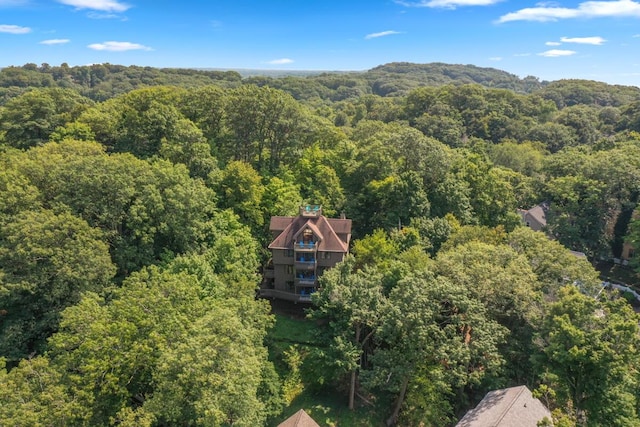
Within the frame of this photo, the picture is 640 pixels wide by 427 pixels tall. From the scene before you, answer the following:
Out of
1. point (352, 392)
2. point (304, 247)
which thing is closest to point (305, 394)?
point (352, 392)

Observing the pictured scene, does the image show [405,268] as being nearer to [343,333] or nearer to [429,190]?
[343,333]

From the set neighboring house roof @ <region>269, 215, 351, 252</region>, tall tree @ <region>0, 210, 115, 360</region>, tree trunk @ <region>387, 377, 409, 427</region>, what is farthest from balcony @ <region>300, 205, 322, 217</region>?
tall tree @ <region>0, 210, 115, 360</region>

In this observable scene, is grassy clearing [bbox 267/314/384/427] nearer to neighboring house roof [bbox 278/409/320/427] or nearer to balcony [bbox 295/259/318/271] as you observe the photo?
neighboring house roof [bbox 278/409/320/427]

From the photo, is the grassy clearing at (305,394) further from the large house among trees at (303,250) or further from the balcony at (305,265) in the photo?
the balcony at (305,265)

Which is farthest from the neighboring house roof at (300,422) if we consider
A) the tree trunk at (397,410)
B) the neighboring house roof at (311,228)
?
the neighboring house roof at (311,228)

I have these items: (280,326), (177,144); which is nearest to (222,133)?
(177,144)

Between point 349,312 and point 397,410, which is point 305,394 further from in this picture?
point 349,312
